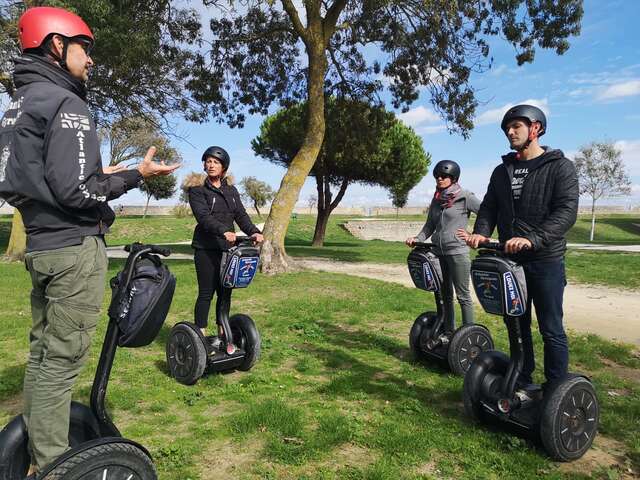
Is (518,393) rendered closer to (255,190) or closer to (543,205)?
(543,205)

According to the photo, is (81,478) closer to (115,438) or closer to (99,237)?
(115,438)

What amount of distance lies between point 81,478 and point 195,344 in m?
2.32

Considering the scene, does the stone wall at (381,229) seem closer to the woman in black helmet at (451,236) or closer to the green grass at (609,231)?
the green grass at (609,231)

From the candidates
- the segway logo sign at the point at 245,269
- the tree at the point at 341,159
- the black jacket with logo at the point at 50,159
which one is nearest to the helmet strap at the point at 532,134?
the segway logo sign at the point at 245,269

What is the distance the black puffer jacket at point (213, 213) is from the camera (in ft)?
15.0

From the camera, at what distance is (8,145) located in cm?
215

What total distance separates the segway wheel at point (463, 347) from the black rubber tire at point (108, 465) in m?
3.10

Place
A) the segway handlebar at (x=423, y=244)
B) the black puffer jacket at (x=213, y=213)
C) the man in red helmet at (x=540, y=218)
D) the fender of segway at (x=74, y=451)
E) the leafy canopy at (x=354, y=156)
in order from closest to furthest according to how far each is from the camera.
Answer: the fender of segway at (x=74, y=451) < the man in red helmet at (x=540, y=218) < the black puffer jacket at (x=213, y=213) < the segway handlebar at (x=423, y=244) < the leafy canopy at (x=354, y=156)

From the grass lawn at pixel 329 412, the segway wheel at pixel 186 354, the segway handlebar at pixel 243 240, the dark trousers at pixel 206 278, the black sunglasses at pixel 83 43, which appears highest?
the black sunglasses at pixel 83 43

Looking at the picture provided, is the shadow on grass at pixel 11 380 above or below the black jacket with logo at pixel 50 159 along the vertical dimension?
below

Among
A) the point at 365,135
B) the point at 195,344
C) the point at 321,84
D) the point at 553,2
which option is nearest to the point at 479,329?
the point at 195,344

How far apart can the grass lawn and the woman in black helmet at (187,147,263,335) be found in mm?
912

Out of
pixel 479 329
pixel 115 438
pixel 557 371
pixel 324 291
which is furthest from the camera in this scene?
pixel 324 291

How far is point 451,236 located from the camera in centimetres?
493
